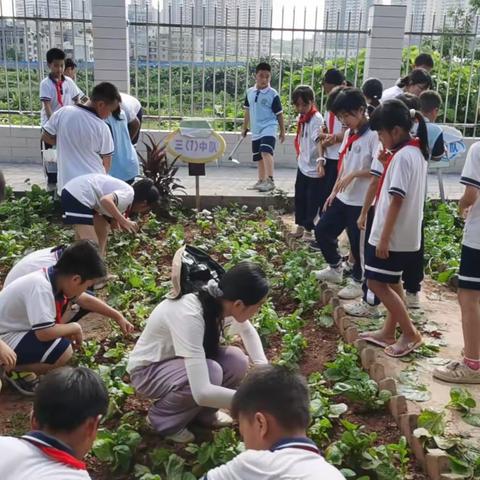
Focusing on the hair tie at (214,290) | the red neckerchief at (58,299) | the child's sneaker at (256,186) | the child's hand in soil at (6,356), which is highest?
the hair tie at (214,290)

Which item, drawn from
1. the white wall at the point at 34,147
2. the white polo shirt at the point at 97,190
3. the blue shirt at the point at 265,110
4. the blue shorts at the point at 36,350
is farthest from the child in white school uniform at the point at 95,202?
the white wall at the point at 34,147

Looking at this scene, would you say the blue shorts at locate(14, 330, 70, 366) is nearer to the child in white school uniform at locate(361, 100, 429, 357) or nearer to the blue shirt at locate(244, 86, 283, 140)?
the child in white school uniform at locate(361, 100, 429, 357)

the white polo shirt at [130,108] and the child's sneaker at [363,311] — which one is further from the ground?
the white polo shirt at [130,108]

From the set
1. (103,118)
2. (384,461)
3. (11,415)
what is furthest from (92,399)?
(103,118)

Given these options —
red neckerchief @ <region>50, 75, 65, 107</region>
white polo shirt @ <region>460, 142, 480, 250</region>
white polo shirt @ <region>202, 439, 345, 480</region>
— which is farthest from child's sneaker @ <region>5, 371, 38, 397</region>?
red neckerchief @ <region>50, 75, 65, 107</region>

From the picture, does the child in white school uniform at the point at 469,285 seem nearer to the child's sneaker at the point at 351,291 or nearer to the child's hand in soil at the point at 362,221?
the child's hand in soil at the point at 362,221

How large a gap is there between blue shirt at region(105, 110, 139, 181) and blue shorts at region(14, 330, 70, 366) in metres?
Result: 2.79

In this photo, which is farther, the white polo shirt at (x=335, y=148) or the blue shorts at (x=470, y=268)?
the white polo shirt at (x=335, y=148)

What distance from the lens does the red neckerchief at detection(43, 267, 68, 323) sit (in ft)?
10.8

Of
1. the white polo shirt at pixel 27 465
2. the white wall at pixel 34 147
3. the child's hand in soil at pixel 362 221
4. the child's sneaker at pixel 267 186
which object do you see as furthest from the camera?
the white wall at pixel 34 147

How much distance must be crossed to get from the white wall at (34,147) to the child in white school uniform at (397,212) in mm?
6698

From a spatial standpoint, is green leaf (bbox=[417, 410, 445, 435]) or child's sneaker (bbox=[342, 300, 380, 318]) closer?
green leaf (bbox=[417, 410, 445, 435])

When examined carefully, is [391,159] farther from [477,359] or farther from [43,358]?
[43,358]

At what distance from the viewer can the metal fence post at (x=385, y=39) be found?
10094 mm
